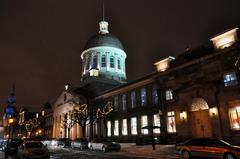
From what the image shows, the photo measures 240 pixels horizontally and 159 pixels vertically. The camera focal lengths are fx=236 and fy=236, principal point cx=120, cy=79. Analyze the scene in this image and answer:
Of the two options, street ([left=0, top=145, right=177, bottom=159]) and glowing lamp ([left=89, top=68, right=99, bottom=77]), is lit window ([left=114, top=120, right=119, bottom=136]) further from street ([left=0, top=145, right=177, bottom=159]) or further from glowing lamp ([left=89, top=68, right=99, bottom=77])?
glowing lamp ([left=89, top=68, right=99, bottom=77])

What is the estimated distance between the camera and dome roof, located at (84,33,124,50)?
227ft

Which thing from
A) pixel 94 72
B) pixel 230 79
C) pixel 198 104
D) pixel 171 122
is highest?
pixel 94 72

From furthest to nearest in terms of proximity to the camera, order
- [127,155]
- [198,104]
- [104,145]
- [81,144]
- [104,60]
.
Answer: [104,60], [81,144], [198,104], [104,145], [127,155]

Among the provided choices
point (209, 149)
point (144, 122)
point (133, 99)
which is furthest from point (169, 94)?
point (209, 149)

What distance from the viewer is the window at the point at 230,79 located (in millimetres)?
25797

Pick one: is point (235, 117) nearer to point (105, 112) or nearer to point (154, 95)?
point (154, 95)

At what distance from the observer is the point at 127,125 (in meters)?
43.1

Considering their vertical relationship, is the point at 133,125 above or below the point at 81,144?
above

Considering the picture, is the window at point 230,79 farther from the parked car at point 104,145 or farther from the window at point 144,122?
the window at point 144,122

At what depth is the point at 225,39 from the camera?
2805 cm

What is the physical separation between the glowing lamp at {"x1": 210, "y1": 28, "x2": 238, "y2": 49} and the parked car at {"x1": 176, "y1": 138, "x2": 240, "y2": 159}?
14847 millimetres

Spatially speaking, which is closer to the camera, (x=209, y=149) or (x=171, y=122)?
(x=209, y=149)

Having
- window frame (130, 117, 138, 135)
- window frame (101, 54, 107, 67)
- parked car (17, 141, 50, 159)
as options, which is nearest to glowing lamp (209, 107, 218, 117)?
window frame (130, 117, 138, 135)

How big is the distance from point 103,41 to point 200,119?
45902mm
